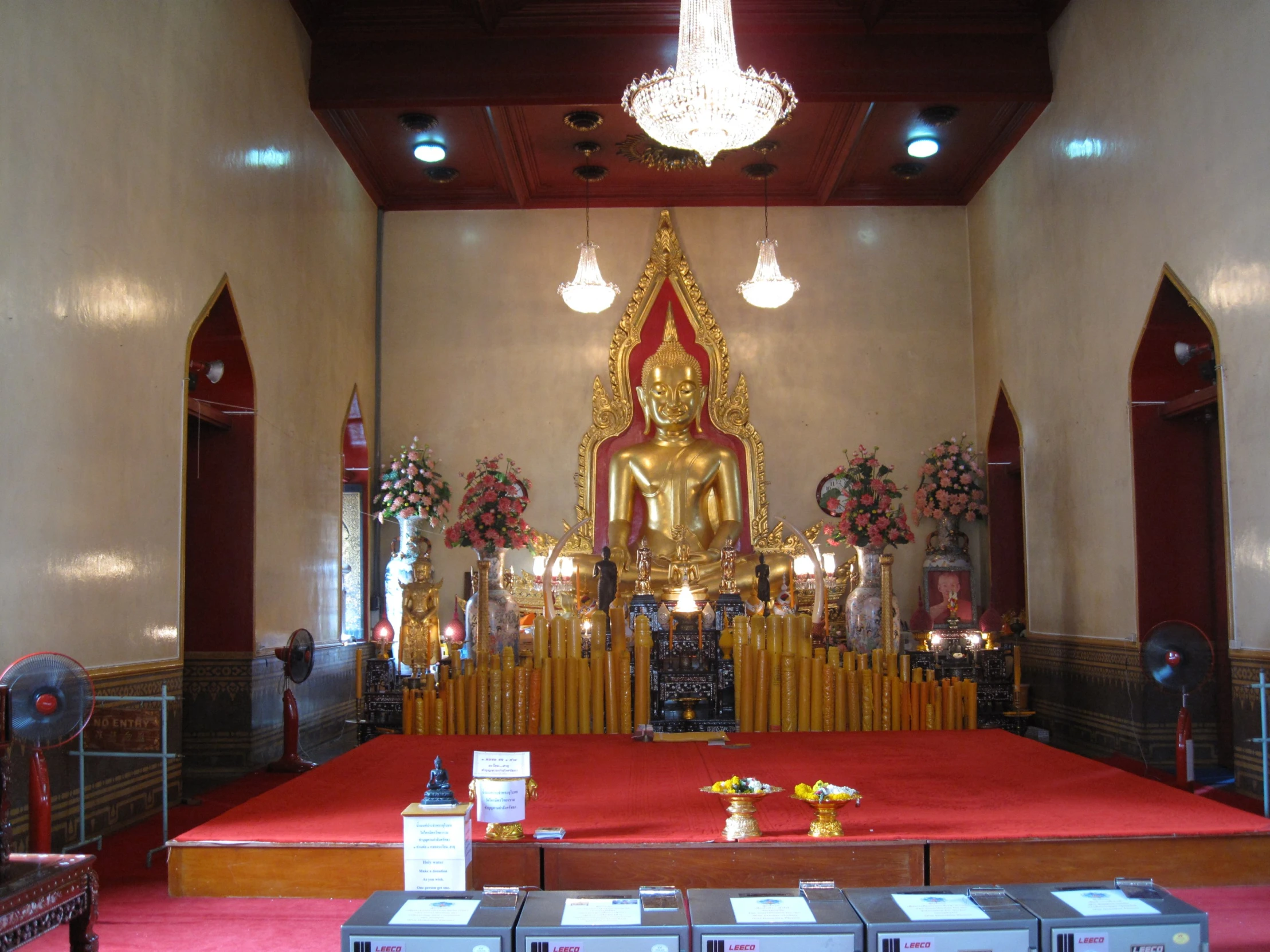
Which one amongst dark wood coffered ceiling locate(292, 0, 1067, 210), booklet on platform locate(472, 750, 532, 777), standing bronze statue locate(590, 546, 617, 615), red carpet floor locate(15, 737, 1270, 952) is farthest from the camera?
dark wood coffered ceiling locate(292, 0, 1067, 210)

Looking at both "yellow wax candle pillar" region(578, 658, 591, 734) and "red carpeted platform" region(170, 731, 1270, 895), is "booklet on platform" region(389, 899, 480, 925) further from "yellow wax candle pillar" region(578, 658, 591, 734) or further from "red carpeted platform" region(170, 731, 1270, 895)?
"yellow wax candle pillar" region(578, 658, 591, 734)

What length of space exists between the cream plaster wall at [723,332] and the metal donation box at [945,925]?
745 cm

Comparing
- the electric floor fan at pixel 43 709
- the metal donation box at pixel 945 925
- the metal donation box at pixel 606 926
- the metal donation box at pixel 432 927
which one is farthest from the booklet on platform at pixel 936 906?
the electric floor fan at pixel 43 709

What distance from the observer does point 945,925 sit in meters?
1.88

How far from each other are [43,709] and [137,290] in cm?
207

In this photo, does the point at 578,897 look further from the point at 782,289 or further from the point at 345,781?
the point at 782,289

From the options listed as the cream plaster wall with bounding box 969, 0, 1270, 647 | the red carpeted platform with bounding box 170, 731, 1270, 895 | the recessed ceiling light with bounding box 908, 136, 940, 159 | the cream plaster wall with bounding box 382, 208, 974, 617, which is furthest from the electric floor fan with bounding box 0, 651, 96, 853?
the recessed ceiling light with bounding box 908, 136, 940, 159

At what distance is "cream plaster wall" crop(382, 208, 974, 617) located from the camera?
9453 mm

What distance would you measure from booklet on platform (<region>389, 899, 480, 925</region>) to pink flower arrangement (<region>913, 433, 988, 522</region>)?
7022mm

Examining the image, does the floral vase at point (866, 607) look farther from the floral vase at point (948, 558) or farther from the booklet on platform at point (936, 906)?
the booklet on platform at point (936, 906)

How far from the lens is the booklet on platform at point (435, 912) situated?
77.1 inches

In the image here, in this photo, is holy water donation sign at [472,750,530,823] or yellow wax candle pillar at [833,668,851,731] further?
yellow wax candle pillar at [833,668,851,731]

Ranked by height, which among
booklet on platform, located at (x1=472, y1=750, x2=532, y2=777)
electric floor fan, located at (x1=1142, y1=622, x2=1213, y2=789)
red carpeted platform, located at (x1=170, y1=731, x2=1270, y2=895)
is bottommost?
red carpeted platform, located at (x1=170, y1=731, x2=1270, y2=895)

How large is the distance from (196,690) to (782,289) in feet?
15.3
